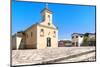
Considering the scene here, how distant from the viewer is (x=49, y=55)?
3.12m

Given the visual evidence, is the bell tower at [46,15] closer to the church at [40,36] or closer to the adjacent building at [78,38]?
the church at [40,36]

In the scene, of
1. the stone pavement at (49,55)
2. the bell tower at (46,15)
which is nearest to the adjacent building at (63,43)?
the stone pavement at (49,55)

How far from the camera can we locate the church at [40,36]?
118 inches

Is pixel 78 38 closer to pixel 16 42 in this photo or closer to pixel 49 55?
pixel 49 55

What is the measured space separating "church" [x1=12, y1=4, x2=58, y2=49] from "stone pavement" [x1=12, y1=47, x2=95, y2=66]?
67 mm

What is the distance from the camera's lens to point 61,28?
3.19m

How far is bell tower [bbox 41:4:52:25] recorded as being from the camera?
10.2 feet

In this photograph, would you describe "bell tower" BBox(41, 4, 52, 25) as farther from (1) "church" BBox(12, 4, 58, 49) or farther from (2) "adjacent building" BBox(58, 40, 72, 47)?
(2) "adjacent building" BBox(58, 40, 72, 47)

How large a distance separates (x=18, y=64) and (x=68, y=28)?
2.86 ft

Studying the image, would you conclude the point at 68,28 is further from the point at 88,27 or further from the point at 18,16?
the point at 18,16

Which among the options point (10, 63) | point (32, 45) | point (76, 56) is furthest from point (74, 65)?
point (10, 63)

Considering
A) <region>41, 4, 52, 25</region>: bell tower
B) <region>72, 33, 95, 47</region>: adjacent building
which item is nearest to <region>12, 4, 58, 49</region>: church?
<region>41, 4, 52, 25</region>: bell tower

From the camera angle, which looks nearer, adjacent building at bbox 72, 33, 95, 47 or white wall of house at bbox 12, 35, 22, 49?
white wall of house at bbox 12, 35, 22, 49

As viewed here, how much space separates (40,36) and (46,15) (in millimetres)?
305
